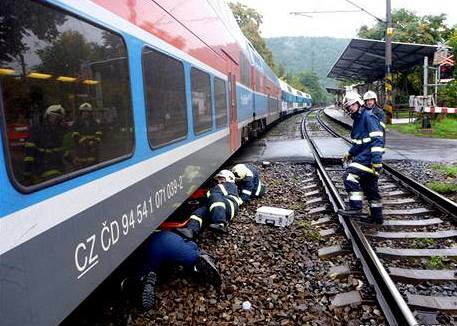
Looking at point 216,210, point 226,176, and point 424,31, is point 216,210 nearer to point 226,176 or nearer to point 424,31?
point 226,176

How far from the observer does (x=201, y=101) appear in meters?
6.45

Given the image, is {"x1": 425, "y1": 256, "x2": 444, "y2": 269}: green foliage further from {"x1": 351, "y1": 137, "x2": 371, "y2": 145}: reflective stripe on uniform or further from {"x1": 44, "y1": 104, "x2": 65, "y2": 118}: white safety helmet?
{"x1": 44, "y1": 104, "x2": 65, "y2": 118}: white safety helmet

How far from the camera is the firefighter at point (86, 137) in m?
2.73

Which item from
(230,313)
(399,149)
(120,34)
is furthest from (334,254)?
(399,149)

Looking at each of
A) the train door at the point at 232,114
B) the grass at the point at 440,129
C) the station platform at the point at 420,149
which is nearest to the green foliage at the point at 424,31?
the grass at the point at 440,129

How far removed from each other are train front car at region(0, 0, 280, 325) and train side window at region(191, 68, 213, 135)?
0.92 metres

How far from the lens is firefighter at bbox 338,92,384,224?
18.9 ft

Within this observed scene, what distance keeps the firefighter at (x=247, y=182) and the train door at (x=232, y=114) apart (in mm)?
2249

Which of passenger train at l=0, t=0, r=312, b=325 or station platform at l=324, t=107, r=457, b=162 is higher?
passenger train at l=0, t=0, r=312, b=325

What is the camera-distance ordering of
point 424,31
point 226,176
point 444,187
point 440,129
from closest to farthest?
point 226,176, point 444,187, point 440,129, point 424,31

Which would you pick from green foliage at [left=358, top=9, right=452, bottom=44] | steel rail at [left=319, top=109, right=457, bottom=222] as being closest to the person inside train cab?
steel rail at [left=319, top=109, right=457, bottom=222]

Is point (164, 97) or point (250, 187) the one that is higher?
point (164, 97)

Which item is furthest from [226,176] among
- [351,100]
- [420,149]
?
[420,149]

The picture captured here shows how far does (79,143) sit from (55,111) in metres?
0.31
